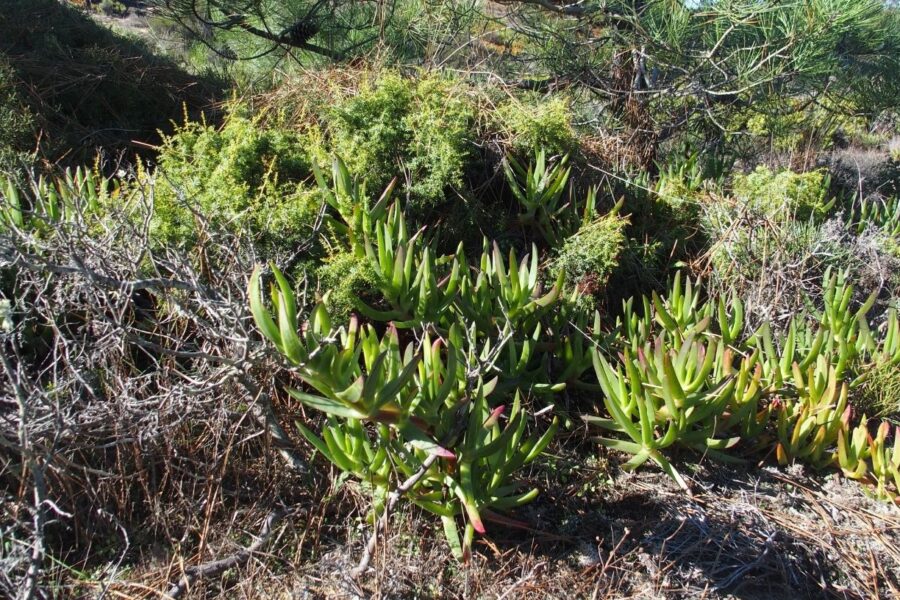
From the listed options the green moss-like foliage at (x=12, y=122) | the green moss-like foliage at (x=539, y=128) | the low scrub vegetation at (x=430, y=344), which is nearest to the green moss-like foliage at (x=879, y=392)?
the low scrub vegetation at (x=430, y=344)

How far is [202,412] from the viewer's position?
286 cm

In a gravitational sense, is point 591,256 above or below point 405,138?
below

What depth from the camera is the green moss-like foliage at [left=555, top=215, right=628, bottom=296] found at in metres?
3.88

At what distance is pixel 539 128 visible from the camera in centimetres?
431

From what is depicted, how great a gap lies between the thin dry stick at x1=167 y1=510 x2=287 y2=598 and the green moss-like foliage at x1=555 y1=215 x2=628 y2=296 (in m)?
2.04

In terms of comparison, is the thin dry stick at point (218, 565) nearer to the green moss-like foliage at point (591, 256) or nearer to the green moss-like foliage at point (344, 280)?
the green moss-like foliage at point (344, 280)

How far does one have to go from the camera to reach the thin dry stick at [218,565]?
248 centimetres

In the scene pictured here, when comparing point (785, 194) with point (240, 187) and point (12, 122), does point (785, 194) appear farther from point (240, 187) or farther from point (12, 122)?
point (12, 122)

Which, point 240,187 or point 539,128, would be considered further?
point 539,128

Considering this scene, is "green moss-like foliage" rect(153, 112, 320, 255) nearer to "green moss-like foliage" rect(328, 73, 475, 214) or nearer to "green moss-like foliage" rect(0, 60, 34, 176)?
"green moss-like foliage" rect(328, 73, 475, 214)

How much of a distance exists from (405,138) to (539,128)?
0.83 metres

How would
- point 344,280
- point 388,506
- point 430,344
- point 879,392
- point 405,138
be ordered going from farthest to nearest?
1. point 405,138
2. point 879,392
3. point 344,280
4. point 430,344
5. point 388,506

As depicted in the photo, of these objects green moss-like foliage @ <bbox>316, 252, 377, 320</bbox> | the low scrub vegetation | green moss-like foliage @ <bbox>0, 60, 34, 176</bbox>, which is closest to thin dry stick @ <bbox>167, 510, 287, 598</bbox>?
the low scrub vegetation

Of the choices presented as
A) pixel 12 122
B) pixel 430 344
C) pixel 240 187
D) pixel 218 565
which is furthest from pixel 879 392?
pixel 12 122
